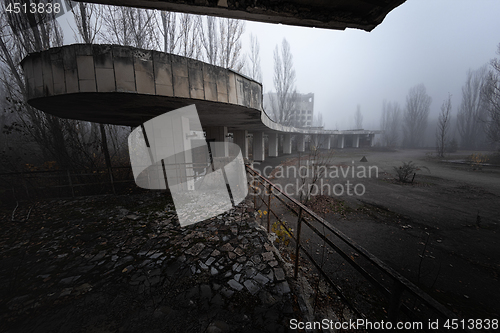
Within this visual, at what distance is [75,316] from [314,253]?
158 inches

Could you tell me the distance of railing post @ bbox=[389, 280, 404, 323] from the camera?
4.10 ft

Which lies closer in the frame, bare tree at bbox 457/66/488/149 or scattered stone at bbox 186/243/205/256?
scattered stone at bbox 186/243/205/256

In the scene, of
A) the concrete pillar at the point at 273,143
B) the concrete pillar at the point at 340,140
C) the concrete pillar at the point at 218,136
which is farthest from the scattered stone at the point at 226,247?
the concrete pillar at the point at 340,140

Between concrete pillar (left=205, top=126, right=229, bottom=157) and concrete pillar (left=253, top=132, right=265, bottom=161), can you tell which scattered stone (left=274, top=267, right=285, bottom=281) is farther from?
concrete pillar (left=253, top=132, right=265, bottom=161)

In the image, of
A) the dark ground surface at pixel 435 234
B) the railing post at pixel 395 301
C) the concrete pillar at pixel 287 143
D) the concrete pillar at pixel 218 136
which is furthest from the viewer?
the concrete pillar at pixel 287 143

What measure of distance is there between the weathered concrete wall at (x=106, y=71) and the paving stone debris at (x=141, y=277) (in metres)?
2.98

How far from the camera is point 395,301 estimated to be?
1.28 m

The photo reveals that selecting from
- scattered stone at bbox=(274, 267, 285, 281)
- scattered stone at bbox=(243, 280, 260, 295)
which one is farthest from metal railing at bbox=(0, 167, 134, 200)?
scattered stone at bbox=(274, 267, 285, 281)

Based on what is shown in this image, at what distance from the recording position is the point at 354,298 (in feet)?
9.32

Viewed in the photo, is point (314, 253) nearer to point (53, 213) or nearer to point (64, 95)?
point (64, 95)

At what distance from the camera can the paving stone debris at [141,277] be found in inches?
78.7

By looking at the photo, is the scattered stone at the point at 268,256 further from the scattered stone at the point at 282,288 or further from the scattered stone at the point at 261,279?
the scattered stone at the point at 282,288

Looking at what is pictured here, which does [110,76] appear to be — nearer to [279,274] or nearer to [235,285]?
[235,285]

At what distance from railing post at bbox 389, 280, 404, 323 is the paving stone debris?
1091 mm
